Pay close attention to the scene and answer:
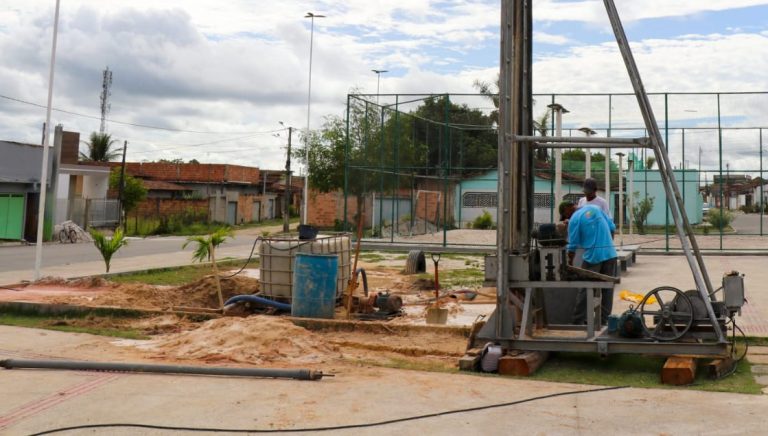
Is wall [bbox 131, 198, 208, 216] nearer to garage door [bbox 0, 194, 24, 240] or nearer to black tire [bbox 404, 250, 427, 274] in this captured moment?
garage door [bbox 0, 194, 24, 240]

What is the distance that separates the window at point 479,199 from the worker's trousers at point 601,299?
96.9 ft

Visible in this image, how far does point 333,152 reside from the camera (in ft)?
167

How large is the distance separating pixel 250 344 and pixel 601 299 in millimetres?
4239

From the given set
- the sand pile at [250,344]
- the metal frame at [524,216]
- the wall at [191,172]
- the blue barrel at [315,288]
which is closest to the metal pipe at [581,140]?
the metal frame at [524,216]

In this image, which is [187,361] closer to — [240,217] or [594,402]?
[594,402]

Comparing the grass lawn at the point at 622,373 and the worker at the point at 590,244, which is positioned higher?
the worker at the point at 590,244

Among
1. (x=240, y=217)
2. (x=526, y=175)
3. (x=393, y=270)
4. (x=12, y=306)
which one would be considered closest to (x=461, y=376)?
(x=526, y=175)

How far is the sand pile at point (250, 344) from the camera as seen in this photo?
8977 millimetres

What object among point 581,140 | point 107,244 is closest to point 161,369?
point 581,140

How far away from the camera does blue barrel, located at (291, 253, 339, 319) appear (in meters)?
11.6

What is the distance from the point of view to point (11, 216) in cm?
3428

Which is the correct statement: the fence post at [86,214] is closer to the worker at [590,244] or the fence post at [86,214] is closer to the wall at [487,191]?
the wall at [487,191]

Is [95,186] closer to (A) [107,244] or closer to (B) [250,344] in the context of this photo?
(A) [107,244]

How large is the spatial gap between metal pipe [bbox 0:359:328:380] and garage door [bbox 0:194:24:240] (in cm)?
2813
